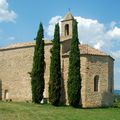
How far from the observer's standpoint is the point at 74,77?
34656 mm

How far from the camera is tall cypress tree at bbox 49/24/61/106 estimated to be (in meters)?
34.9

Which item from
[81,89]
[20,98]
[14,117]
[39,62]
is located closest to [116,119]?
[14,117]

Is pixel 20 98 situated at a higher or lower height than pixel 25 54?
lower

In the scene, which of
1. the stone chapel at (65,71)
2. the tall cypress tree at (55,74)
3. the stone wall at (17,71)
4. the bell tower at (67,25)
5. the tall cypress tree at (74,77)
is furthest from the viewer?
the bell tower at (67,25)

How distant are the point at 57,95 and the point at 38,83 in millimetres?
2696

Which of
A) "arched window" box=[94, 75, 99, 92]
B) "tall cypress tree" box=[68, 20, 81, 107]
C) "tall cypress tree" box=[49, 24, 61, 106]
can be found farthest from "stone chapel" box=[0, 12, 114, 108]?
"tall cypress tree" box=[49, 24, 61, 106]

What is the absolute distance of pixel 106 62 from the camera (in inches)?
1495

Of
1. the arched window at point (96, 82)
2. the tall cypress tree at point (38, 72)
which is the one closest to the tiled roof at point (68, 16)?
the tall cypress tree at point (38, 72)

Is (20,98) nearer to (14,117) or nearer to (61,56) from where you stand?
(61,56)

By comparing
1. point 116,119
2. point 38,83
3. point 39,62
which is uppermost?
point 39,62

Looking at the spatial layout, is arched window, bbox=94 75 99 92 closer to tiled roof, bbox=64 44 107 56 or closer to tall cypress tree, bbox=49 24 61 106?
tiled roof, bbox=64 44 107 56

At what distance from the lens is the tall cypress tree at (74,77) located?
34.5 metres

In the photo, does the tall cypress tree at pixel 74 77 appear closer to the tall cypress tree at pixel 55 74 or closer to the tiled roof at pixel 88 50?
the tall cypress tree at pixel 55 74

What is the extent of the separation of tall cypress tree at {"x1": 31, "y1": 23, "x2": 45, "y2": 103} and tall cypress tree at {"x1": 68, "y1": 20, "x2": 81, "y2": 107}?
131 inches
